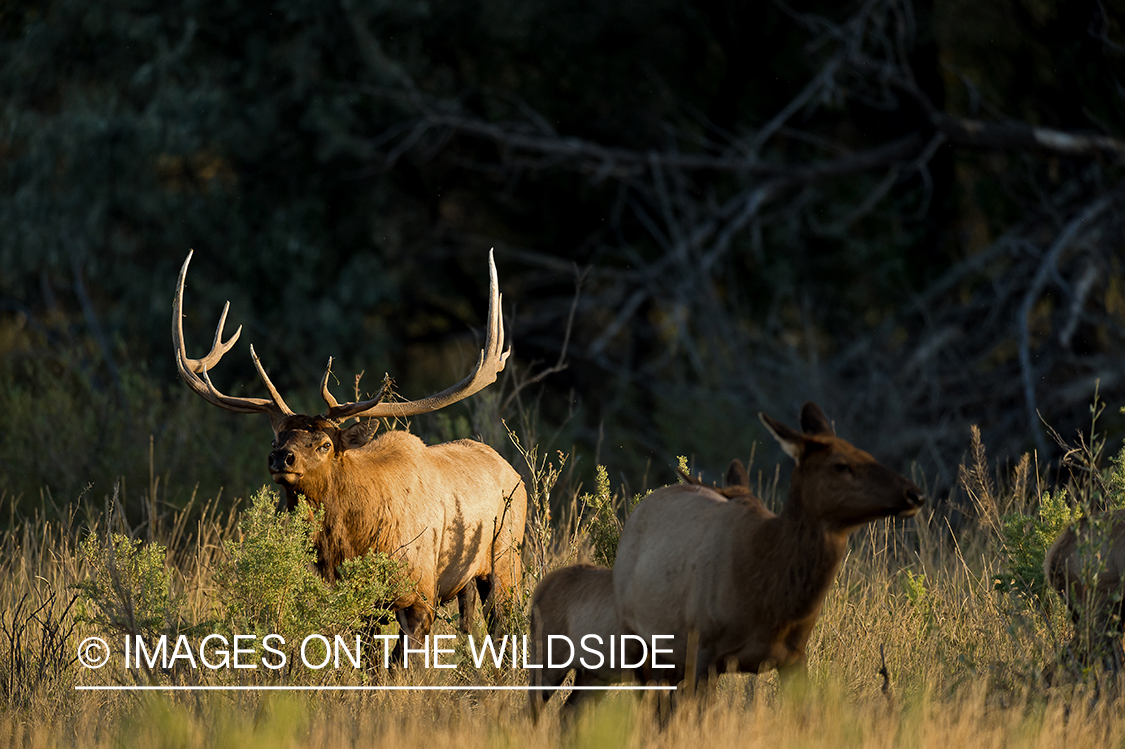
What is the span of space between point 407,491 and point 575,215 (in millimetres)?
10924

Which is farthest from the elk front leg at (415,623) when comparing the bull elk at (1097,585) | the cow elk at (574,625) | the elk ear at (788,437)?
the bull elk at (1097,585)

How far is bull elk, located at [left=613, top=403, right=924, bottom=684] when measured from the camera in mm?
3910

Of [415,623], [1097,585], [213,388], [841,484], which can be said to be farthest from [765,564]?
[213,388]

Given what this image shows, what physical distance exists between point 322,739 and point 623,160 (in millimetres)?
10200

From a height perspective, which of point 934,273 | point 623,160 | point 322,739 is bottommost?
point 322,739

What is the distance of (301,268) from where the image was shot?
→ 47.5 feet

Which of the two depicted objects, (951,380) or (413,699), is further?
(951,380)

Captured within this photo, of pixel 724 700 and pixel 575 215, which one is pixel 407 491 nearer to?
pixel 724 700

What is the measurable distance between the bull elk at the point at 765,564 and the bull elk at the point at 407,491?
165 centimetres

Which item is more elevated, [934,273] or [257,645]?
[934,273]

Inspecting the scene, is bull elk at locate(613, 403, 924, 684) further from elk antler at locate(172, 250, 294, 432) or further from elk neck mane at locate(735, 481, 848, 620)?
elk antler at locate(172, 250, 294, 432)

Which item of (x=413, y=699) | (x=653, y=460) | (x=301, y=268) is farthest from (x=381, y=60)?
(x=413, y=699)

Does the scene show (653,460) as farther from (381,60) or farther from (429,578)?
(429,578)

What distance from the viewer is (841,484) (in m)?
3.90
